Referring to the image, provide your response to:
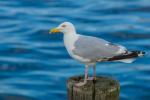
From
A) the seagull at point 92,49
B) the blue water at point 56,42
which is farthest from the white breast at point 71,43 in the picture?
the blue water at point 56,42

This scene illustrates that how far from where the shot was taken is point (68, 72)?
427 inches

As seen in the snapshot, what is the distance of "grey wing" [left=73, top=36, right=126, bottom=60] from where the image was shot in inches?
230

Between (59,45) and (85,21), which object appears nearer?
(59,45)

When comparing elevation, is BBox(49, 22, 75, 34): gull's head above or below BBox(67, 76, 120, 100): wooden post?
above

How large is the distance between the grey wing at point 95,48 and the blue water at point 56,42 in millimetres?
4069

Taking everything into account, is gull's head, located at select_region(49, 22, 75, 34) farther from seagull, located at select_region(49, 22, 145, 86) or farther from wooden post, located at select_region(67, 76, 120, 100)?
wooden post, located at select_region(67, 76, 120, 100)

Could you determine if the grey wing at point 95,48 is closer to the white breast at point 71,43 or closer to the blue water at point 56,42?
the white breast at point 71,43

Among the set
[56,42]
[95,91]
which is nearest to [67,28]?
[95,91]

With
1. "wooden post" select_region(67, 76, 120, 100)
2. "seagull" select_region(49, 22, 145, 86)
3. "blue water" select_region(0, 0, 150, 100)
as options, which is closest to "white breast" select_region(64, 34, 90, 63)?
"seagull" select_region(49, 22, 145, 86)

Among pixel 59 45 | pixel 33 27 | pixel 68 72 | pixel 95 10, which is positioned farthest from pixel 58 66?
pixel 95 10

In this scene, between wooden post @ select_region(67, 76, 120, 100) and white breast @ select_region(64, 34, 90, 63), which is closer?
wooden post @ select_region(67, 76, 120, 100)

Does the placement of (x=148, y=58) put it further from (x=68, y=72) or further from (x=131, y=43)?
(x=68, y=72)

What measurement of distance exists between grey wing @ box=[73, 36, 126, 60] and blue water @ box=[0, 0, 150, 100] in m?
4.07

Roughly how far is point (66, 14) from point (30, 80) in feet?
13.5
